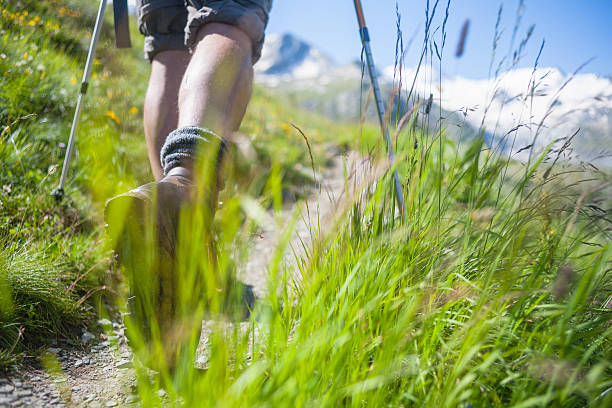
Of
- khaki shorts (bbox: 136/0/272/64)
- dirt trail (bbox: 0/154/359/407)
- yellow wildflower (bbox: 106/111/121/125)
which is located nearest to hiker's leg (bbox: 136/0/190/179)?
khaki shorts (bbox: 136/0/272/64)

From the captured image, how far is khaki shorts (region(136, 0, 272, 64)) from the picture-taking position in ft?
5.39

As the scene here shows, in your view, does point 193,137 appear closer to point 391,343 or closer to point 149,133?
point 149,133

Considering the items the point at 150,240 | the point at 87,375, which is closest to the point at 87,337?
the point at 87,375

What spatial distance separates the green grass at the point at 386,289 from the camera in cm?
92

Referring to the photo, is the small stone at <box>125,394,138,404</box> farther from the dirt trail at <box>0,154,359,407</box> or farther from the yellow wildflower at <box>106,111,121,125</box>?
the yellow wildflower at <box>106,111,121,125</box>

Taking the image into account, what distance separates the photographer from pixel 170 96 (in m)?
1.98

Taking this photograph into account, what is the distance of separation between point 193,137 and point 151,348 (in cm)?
75

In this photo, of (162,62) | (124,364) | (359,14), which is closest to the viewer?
(124,364)

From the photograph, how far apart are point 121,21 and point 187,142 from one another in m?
1.24

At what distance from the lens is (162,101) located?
1.97 meters

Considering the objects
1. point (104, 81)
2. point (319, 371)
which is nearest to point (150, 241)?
point (319, 371)

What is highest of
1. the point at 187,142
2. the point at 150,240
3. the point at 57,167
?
the point at 187,142

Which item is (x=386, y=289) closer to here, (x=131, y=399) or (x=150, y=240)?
(x=150, y=240)

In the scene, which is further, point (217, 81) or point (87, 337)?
point (87, 337)
